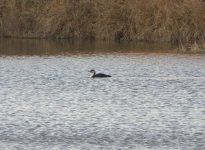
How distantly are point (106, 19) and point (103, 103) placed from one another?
3133 cm

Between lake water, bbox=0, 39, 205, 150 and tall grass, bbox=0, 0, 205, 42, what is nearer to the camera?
lake water, bbox=0, 39, 205, 150

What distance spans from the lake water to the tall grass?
1144 centimetres

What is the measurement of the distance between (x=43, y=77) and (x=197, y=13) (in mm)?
22011

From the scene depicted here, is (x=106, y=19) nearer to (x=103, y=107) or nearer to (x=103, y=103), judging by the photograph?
(x=103, y=103)

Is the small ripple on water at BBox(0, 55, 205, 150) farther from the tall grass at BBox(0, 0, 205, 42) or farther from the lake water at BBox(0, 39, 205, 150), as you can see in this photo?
the tall grass at BBox(0, 0, 205, 42)

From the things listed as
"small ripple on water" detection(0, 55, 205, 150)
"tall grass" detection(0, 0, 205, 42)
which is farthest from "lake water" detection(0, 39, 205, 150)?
"tall grass" detection(0, 0, 205, 42)

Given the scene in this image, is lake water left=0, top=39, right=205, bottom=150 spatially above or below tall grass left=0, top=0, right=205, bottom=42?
below

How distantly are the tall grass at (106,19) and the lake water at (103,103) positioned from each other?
37.5 feet

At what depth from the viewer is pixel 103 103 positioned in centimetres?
1989

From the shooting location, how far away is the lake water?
15.0 metres

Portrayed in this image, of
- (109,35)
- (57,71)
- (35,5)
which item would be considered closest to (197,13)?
(109,35)

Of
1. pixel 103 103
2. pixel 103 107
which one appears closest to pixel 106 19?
pixel 103 103

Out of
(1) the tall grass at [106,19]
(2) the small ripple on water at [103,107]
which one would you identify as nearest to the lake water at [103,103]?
(2) the small ripple on water at [103,107]

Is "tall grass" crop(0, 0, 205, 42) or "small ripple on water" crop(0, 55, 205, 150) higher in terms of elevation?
"tall grass" crop(0, 0, 205, 42)
